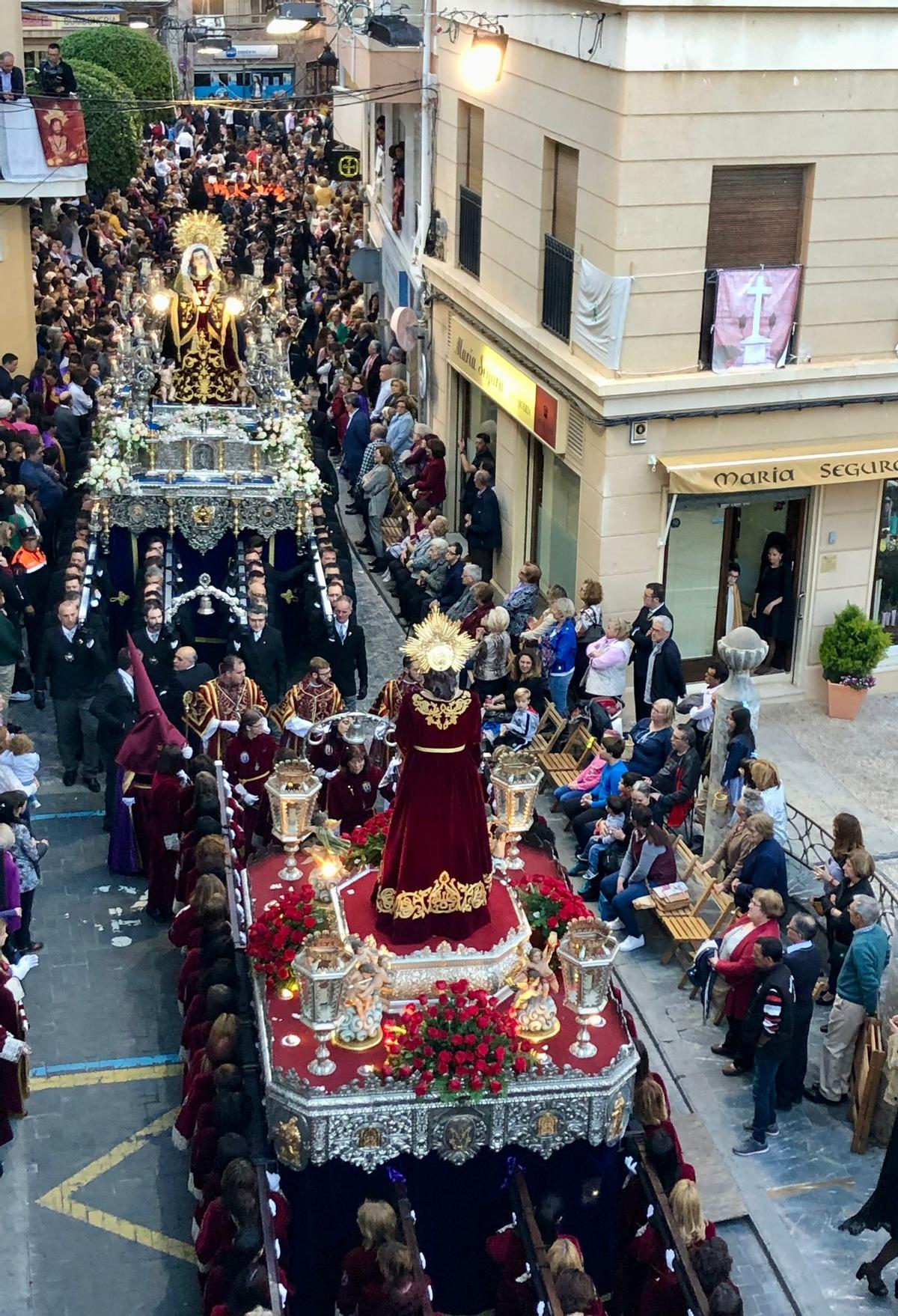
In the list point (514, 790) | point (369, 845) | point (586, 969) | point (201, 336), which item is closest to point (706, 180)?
point (201, 336)

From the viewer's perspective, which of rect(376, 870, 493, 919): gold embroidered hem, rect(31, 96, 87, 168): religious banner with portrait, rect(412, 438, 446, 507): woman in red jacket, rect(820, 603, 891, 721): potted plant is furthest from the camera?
rect(31, 96, 87, 168): religious banner with portrait

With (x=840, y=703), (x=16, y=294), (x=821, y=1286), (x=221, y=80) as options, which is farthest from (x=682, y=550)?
(x=221, y=80)

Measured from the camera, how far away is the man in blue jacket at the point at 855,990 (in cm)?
1165

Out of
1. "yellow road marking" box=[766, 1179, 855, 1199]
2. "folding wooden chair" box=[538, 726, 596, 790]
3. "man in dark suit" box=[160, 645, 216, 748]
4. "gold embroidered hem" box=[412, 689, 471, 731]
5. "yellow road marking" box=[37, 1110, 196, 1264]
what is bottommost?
"yellow road marking" box=[37, 1110, 196, 1264]

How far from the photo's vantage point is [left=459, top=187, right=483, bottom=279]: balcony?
71.5 feet

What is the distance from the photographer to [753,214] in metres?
17.0

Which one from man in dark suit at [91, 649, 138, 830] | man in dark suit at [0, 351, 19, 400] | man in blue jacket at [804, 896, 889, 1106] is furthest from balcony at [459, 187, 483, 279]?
man in blue jacket at [804, 896, 889, 1106]

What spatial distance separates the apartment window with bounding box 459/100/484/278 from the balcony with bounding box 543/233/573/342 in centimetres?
292

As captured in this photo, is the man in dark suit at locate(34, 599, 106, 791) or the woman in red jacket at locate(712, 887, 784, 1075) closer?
the woman in red jacket at locate(712, 887, 784, 1075)

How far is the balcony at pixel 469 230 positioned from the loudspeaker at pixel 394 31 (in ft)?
8.89

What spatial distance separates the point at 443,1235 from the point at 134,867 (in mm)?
5407

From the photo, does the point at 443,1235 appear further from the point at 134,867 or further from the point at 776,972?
the point at 134,867

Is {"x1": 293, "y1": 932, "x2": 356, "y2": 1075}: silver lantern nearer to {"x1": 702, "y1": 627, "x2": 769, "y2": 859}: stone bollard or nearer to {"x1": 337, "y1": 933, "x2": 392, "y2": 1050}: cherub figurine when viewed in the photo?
{"x1": 337, "y1": 933, "x2": 392, "y2": 1050}: cherub figurine

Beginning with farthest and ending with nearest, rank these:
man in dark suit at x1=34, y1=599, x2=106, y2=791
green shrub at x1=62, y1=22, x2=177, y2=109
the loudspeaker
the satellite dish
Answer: green shrub at x1=62, y1=22, x2=177, y2=109 < the satellite dish < the loudspeaker < man in dark suit at x1=34, y1=599, x2=106, y2=791
